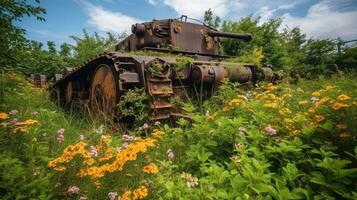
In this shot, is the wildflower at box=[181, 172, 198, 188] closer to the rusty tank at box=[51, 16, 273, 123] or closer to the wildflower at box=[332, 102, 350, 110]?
the wildflower at box=[332, 102, 350, 110]

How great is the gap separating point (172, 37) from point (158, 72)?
2.54m

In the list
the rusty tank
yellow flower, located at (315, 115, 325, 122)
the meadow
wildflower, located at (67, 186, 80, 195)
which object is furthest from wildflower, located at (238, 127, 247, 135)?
the rusty tank

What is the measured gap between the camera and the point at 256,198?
194 centimetres

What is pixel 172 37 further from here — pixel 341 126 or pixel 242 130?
pixel 341 126

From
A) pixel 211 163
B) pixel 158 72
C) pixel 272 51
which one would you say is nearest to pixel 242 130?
pixel 211 163

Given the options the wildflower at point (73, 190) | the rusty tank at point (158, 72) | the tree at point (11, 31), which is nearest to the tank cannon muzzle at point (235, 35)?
the rusty tank at point (158, 72)

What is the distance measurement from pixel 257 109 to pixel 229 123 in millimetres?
654

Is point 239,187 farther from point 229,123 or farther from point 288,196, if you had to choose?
point 229,123

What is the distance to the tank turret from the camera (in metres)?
7.33

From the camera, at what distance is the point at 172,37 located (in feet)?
24.2

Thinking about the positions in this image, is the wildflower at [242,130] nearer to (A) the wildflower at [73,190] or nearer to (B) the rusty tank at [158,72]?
(A) the wildflower at [73,190]

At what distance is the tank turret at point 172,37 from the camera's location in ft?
24.1

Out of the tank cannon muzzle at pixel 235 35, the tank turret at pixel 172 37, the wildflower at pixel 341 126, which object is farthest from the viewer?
the tank cannon muzzle at pixel 235 35

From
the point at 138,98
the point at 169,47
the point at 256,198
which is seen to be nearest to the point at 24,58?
the point at 138,98
